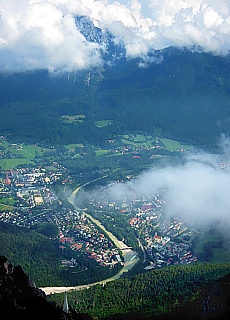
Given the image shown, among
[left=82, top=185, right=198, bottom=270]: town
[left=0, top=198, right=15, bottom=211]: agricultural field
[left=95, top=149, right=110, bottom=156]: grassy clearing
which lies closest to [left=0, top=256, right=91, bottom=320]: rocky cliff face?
[left=82, top=185, right=198, bottom=270]: town

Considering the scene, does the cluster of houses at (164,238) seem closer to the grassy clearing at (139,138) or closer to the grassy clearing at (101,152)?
the grassy clearing at (101,152)

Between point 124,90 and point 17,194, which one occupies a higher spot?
point 124,90

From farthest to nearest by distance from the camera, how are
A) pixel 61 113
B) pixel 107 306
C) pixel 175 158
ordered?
pixel 61 113 → pixel 175 158 → pixel 107 306

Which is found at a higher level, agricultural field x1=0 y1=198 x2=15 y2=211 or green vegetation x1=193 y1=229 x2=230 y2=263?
green vegetation x1=193 y1=229 x2=230 y2=263

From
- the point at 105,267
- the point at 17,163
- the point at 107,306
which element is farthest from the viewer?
the point at 17,163

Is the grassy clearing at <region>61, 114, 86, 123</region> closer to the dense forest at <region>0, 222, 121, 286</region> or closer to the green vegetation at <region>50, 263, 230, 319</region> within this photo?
the dense forest at <region>0, 222, 121, 286</region>

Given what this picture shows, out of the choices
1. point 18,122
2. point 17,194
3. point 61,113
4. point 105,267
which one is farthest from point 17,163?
point 105,267

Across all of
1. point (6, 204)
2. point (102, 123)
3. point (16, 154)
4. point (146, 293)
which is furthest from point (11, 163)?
point (146, 293)

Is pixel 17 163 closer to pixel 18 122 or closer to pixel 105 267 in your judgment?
pixel 18 122
